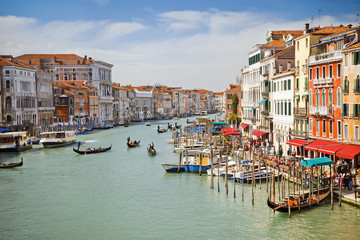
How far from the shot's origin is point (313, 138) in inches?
602

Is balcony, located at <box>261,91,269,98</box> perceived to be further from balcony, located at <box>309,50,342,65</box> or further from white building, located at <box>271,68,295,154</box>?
balcony, located at <box>309,50,342,65</box>

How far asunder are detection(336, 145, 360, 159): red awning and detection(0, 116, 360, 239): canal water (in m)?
1.93

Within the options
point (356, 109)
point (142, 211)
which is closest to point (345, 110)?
point (356, 109)

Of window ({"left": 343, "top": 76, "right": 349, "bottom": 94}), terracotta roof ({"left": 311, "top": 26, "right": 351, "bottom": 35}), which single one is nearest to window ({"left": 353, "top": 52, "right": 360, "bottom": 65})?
window ({"left": 343, "top": 76, "right": 349, "bottom": 94})

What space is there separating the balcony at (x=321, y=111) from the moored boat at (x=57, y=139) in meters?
16.5

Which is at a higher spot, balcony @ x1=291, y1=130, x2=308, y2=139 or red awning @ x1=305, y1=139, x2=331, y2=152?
balcony @ x1=291, y1=130, x2=308, y2=139

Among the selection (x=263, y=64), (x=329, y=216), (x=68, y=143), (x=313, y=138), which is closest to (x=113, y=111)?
(x=68, y=143)

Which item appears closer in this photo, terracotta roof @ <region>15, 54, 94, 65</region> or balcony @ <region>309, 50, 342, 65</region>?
balcony @ <region>309, 50, 342, 65</region>

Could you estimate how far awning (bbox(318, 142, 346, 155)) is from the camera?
510 inches

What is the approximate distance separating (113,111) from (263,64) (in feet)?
126

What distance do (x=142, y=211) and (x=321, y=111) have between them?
6757 mm

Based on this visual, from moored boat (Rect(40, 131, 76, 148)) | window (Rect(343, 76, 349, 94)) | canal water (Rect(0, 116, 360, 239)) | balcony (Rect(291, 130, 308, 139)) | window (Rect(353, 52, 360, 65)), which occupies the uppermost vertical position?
window (Rect(353, 52, 360, 65))

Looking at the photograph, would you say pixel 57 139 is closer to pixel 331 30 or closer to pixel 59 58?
pixel 331 30

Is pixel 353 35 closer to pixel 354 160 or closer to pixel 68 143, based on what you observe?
pixel 354 160
